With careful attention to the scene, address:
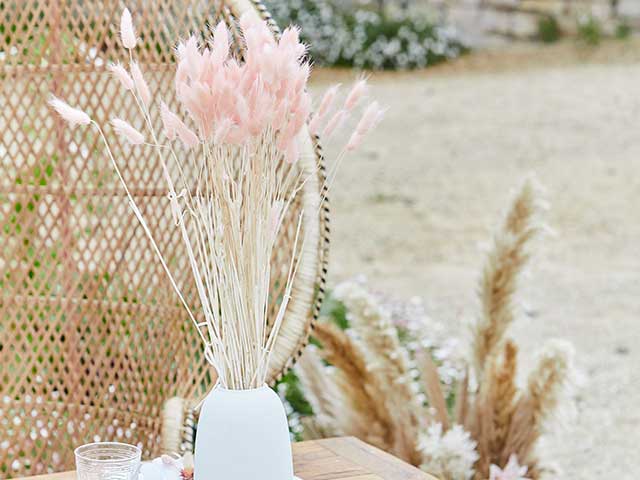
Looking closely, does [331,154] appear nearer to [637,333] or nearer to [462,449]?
[637,333]

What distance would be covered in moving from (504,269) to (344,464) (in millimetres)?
509

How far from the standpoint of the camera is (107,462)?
0.98 metres

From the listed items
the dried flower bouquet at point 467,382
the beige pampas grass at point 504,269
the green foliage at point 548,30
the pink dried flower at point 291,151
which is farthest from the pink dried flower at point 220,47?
the green foliage at point 548,30

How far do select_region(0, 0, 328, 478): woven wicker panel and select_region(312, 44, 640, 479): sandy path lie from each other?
237 cm

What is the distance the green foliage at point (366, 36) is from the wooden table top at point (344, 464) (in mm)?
4159

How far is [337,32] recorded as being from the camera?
5344 millimetres

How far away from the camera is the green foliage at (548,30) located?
5.57 m

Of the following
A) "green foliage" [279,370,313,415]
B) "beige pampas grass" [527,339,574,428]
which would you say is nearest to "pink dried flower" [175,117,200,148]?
"beige pampas grass" [527,339,574,428]

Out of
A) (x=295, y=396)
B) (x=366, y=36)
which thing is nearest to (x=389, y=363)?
(x=295, y=396)

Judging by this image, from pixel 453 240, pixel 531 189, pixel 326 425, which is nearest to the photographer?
pixel 531 189

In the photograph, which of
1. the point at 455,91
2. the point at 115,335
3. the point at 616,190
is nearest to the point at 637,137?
the point at 616,190

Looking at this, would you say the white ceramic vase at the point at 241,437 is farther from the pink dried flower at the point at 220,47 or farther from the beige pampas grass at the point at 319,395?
the beige pampas grass at the point at 319,395

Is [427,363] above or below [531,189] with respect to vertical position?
below

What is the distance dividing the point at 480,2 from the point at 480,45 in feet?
0.80
